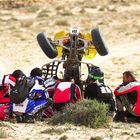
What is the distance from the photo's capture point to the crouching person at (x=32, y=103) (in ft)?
38.3

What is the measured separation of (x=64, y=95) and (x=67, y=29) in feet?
73.9

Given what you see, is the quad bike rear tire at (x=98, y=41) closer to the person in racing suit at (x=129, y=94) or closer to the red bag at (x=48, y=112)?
the person in racing suit at (x=129, y=94)

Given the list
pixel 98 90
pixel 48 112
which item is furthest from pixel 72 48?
pixel 48 112

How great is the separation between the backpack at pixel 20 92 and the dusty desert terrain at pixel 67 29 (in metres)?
0.52

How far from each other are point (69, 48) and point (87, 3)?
32.1m

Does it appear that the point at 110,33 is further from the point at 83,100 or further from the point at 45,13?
the point at 83,100

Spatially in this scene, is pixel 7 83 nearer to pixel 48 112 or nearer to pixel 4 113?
pixel 4 113

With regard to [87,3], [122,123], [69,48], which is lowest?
[122,123]

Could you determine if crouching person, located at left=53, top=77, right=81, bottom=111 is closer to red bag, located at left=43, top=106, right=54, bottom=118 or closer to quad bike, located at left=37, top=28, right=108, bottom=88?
red bag, located at left=43, top=106, right=54, bottom=118

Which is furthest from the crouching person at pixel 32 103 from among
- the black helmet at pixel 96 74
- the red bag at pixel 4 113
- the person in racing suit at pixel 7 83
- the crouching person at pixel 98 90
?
the black helmet at pixel 96 74

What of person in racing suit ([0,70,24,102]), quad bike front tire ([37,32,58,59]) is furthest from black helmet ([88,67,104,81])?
person in racing suit ([0,70,24,102])

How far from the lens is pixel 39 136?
10305mm

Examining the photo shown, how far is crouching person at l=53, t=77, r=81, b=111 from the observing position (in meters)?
12.0

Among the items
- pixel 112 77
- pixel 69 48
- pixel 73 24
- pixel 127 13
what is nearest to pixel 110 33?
pixel 73 24
